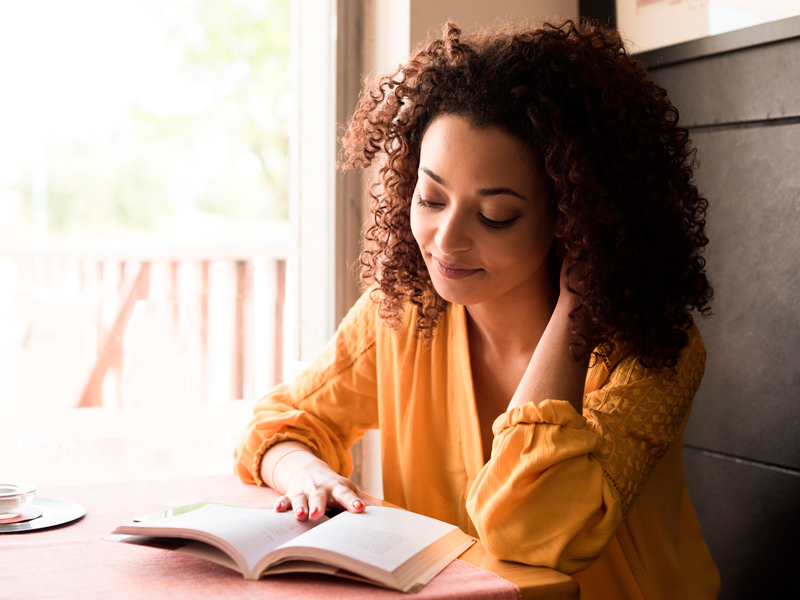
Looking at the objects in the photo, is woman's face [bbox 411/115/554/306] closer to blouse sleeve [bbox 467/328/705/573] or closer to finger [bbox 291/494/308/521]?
blouse sleeve [bbox 467/328/705/573]

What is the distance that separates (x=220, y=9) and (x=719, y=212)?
52.7 inches

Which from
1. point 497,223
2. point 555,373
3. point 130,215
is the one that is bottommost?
point 555,373

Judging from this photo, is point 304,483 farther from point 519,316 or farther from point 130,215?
point 130,215

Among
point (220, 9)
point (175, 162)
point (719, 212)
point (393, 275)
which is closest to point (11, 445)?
point (175, 162)

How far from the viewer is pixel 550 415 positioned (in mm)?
937

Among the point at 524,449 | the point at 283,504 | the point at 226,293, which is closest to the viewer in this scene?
the point at 524,449

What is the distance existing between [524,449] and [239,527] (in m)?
0.37

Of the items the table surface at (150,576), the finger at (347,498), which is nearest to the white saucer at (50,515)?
the table surface at (150,576)

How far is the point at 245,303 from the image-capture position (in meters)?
2.02

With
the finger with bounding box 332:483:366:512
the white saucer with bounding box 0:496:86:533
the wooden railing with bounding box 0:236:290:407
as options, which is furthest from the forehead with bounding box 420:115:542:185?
the wooden railing with bounding box 0:236:290:407

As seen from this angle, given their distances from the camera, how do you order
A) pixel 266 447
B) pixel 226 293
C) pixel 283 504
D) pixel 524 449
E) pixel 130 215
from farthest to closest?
pixel 226 293 < pixel 130 215 < pixel 266 447 < pixel 283 504 < pixel 524 449

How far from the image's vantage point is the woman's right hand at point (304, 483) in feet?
3.26

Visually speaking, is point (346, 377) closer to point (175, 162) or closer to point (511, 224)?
point (511, 224)

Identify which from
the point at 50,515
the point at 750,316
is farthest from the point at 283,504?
the point at 750,316
